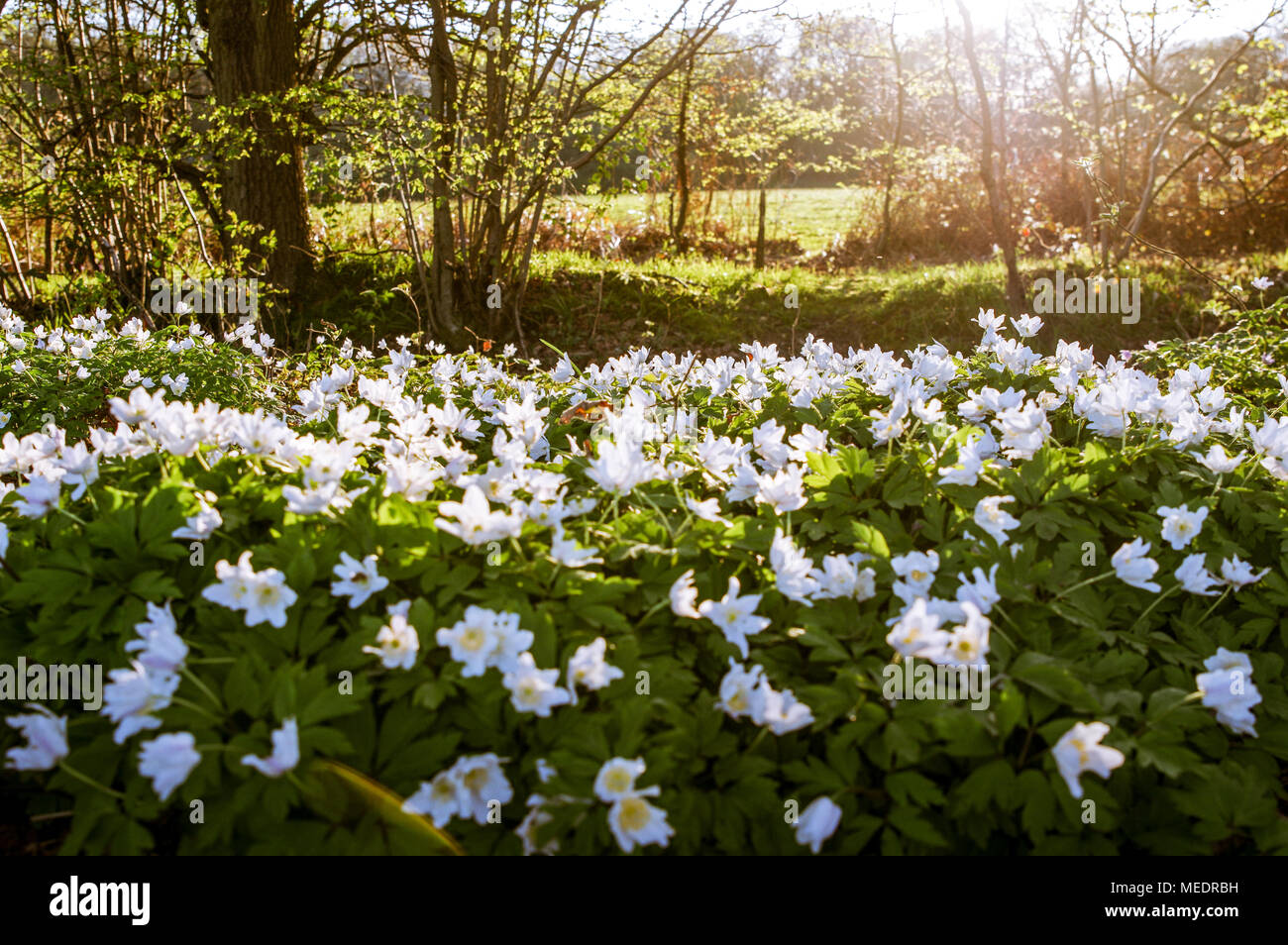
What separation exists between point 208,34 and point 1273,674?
9471 mm

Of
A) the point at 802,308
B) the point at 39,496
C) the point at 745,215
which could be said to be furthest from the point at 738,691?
the point at 745,215

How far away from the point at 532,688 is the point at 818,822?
514mm

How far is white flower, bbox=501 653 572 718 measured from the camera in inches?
57.2

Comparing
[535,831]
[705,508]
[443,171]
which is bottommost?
[535,831]

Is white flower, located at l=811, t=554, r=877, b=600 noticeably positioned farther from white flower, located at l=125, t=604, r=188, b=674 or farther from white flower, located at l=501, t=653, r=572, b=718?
white flower, located at l=125, t=604, r=188, b=674

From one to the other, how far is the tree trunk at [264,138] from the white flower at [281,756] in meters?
6.91

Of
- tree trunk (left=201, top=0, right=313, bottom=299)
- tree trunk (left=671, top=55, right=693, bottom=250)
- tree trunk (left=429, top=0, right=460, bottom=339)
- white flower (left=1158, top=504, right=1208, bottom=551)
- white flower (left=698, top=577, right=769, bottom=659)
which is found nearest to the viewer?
white flower (left=698, top=577, right=769, bottom=659)

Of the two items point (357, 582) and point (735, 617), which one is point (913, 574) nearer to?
point (735, 617)

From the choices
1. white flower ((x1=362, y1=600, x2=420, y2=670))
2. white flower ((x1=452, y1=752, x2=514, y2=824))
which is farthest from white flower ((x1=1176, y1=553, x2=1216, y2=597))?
white flower ((x1=362, y1=600, x2=420, y2=670))

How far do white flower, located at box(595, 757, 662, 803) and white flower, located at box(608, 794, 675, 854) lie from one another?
0.01m

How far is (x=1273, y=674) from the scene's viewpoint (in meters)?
1.96

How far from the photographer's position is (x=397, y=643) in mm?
1512

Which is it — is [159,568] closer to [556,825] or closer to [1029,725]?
[556,825]

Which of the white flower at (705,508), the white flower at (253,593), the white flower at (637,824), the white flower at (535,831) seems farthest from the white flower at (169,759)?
the white flower at (705,508)
